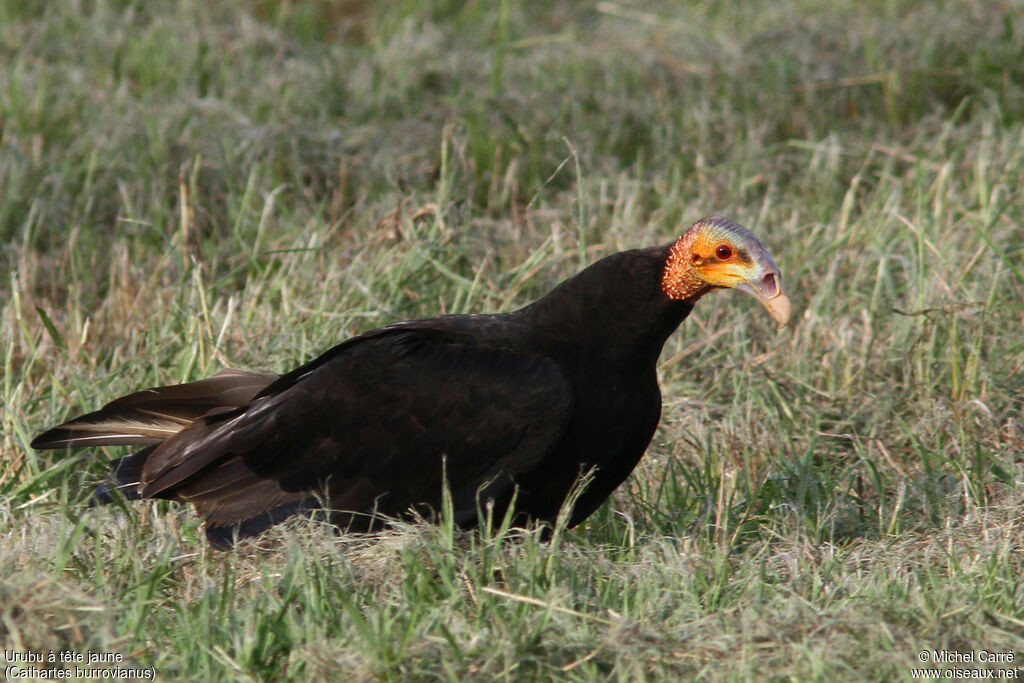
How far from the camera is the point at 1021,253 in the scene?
4707 millimetres

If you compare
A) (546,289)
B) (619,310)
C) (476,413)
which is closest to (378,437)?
(476,413)

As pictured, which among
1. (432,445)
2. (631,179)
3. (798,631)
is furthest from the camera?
(631,179)

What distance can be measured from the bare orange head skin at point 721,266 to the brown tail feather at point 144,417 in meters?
1.14

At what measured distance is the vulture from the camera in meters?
3.20

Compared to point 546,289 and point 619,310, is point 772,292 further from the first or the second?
point 546,289

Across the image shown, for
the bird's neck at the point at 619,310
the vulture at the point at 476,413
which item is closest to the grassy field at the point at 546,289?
the vulture at the point at 476,413

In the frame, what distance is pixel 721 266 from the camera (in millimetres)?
3285

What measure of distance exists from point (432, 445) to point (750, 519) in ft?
2.77

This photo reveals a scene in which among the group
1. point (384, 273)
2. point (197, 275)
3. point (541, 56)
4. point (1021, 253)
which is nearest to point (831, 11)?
point (541, 56)

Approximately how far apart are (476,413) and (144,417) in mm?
944

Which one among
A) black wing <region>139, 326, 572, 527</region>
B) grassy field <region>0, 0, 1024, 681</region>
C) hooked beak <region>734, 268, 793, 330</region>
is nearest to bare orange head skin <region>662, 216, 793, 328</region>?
hooked beak <region>734, 268, 793, 330</region>

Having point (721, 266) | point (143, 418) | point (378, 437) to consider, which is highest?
point (721, 266)

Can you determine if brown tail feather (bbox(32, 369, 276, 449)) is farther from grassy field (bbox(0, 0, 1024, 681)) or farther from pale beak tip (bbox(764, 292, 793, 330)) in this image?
pale beak tip (bbox(764, 292, 793, 330))

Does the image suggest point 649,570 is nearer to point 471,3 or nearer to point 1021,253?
point 1021,253
